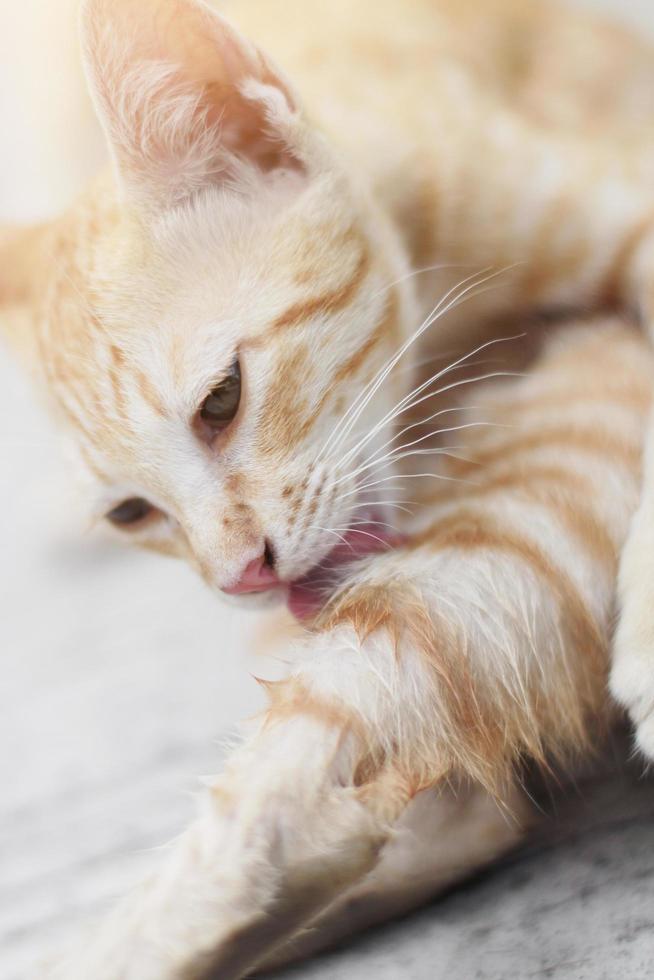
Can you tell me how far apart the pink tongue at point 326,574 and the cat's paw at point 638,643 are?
18 centimetres

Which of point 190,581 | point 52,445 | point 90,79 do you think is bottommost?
point 190,581

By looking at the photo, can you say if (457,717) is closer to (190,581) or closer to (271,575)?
(271,575)

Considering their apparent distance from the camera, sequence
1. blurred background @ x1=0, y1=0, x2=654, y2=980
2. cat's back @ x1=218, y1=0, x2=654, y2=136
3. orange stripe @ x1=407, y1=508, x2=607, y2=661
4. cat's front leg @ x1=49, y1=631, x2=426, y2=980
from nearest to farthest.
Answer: cat's front leg @ x1=49, y1=631, x2=426, y2=980, orange stripe @ x1=407, y1=508, x2=607, y2=661, blurred background @ x1=0, y1=0, x2=654, y2=980, cat's back @ x1=218, y1=0, x2=654, y2=136

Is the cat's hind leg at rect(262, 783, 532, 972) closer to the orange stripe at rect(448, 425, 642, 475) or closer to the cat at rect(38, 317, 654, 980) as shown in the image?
the cat at rect(38, 317, 654, 980)

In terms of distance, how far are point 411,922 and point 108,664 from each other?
602 millimetres

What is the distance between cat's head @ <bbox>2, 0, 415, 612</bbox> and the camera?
30.7 inches

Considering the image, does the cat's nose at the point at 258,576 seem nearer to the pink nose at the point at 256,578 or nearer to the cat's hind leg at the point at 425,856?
the pink nose at the point at 256,578

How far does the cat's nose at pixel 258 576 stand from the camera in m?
0.77

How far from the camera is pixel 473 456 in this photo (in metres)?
0.89

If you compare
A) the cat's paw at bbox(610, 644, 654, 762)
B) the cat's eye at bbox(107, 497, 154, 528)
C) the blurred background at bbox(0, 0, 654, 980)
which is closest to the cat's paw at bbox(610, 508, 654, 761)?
the cat's paw at bbox(610, 644, 654, 762)

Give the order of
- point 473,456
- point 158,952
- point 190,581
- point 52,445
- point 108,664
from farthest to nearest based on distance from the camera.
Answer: point 190,581
point 108,664
point 52,445
point 473,456
point 158,952

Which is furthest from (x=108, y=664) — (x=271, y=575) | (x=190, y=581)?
(x=271, y=575)

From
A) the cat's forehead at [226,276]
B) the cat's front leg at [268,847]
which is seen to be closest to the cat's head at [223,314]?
the cat's forehead at [226,276]

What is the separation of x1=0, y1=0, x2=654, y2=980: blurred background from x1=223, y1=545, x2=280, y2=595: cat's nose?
185 mm
